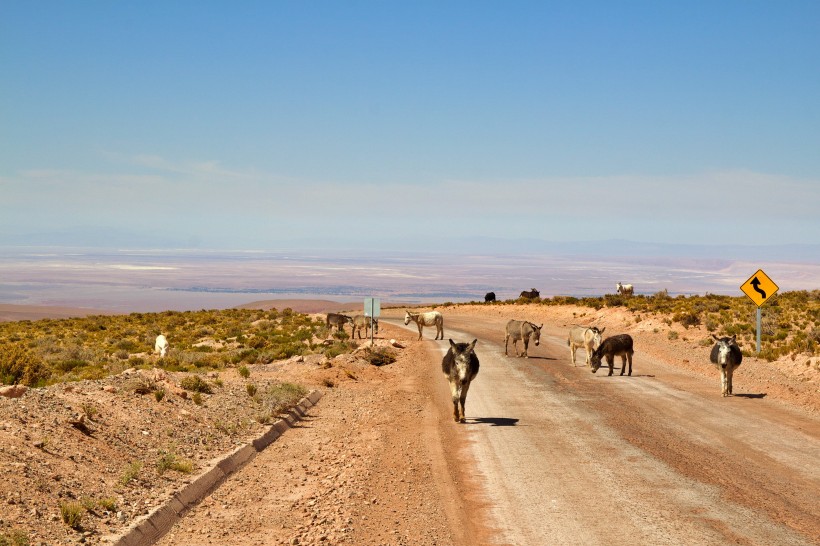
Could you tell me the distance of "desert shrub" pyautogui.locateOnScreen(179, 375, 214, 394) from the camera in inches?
885

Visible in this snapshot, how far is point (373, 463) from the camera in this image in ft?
53.4

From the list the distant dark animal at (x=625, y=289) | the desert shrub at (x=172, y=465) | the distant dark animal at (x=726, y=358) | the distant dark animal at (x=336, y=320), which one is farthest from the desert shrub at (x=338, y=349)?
the distant dark animal at (x=625, y=289)

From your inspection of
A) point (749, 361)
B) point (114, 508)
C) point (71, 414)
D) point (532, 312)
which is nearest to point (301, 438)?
point (71, 414)

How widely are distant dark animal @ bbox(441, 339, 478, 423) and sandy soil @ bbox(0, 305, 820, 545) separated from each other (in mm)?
685

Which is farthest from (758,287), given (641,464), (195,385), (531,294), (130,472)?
(531,294)

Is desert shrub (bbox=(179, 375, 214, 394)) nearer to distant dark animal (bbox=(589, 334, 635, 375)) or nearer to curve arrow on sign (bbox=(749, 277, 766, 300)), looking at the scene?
distant dark animal (bbox=(589, 334, 635, 375))

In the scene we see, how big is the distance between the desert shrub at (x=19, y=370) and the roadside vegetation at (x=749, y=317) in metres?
28.4

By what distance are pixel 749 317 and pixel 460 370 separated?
32507 mm

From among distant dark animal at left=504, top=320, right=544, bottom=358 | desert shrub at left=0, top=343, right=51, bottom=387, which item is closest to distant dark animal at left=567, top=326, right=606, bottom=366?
distant dark animal at left=504, top=320, right=544, bottom=358

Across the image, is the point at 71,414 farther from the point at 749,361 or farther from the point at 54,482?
the point at 749,361

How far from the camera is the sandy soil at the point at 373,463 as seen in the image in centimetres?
1154

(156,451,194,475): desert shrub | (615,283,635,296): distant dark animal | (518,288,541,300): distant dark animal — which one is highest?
(615,283,635,296): distant dark animal

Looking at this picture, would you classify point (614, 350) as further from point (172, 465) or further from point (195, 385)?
point (172, 465)

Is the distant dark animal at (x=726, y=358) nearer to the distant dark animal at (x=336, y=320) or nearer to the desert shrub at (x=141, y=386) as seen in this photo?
the desert shrub at (x=141, y=386)
